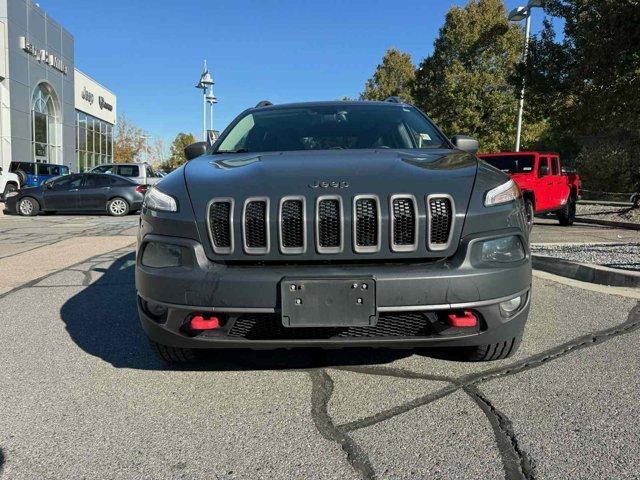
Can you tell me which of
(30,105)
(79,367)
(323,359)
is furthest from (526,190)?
(30,105)

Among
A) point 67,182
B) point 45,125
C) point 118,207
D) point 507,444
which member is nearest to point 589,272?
point 507,444

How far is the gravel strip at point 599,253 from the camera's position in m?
6.42

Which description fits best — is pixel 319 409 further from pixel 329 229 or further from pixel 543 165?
pixel 543 165

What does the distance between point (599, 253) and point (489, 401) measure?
18.2 ft

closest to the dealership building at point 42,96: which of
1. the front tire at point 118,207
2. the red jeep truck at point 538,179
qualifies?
the front tire at point 118,207

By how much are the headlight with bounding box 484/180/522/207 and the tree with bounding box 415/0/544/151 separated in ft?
80.1

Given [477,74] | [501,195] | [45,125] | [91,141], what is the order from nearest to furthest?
1. [501,195]
2. [477,74]
3. [45,125]
4. [91,141]

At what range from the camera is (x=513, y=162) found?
12.5m

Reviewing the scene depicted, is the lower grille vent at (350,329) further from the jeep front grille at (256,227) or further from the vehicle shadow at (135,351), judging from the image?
the vehicle shadow at (135,351)

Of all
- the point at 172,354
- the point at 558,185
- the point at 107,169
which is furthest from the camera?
the point at 107,169

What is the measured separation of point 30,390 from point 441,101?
86.3 ft

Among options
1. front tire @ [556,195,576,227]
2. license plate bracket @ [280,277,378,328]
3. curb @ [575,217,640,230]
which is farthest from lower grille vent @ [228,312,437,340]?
front tire @ [556,195,576,227]

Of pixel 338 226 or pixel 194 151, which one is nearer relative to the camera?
pixel 338 226

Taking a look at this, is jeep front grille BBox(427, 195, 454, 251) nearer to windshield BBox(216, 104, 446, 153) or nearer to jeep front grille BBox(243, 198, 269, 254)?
jeep front grille BBox(243, 198, 269, 254)
